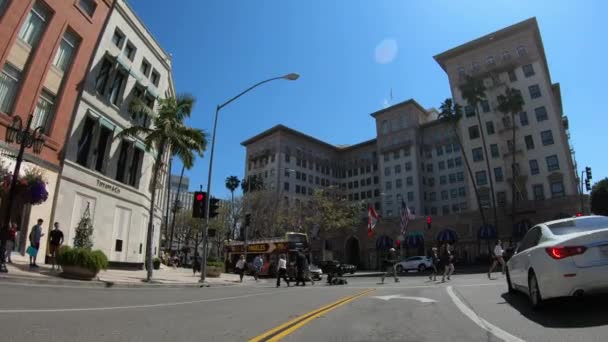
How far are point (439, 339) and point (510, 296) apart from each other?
5.11m

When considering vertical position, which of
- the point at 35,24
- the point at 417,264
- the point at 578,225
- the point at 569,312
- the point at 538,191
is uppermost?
the point at 35,24

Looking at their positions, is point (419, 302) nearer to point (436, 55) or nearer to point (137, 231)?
point (137, 231)

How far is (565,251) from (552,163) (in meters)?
54.1

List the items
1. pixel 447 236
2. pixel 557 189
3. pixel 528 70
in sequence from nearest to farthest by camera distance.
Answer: pixel 447 236 → pixel 557 189 → pixel 528 70

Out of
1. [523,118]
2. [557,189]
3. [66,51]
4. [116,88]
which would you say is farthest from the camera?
[523,118]

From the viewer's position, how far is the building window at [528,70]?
55091 millimetres

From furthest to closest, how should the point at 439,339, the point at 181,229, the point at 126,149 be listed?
1. the point at 181,229
2. the point at 126,149
3. the point at 439,339

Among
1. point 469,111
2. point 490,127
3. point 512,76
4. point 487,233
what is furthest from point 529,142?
point 487,233

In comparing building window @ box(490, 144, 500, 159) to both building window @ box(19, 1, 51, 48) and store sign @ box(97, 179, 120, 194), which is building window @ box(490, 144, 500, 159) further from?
building window @ box(19, 1, 51, 48)

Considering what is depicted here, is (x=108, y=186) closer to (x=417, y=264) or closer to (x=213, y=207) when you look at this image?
(x=213, y=207)

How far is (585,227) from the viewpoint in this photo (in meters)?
6.72

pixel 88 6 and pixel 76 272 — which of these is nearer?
pixel 76 272

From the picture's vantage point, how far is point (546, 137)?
52594mm

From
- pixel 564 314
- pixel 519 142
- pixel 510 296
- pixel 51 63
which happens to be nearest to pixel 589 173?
pixel 519 142
